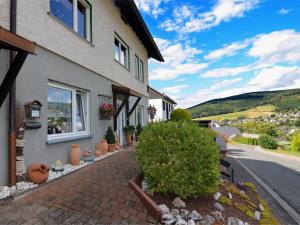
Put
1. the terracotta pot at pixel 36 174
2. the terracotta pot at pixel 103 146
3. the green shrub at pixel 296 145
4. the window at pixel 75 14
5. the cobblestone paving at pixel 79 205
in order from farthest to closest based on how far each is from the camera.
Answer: the green shrub at pixel 296 145 → the terracotta pot at pixel 103 146 → the window at pixel 75 14 → the terracotta pot at pixel 36 174 → the cobblestone paving at pixel 79 205

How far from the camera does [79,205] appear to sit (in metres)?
3.62

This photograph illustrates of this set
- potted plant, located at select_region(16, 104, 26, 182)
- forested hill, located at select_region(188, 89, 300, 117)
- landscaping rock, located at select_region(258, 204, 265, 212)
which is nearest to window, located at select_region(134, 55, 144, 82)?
potted plant, located at select_region(16, 104, 26, 182)

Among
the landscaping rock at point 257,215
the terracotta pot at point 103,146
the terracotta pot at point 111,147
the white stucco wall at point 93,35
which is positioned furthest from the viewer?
the terracotta pot at point 111,147

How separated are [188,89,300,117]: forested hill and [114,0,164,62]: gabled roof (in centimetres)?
5465

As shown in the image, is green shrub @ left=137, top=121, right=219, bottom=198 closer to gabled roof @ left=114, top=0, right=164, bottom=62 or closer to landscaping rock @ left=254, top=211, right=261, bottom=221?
landscaping rock @ left=254, top=211, right=261, bottom=221

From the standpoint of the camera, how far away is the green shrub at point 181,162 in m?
4.09

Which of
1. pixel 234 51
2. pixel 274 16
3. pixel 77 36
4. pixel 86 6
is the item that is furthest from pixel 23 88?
pixel 234 51

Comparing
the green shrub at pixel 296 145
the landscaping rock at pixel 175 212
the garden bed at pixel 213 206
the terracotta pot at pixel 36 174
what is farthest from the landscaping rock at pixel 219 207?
the green shrub at pixel 296 145

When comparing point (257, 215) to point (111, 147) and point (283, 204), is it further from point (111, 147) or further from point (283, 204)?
point (111, 147)

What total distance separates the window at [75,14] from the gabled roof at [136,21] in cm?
245

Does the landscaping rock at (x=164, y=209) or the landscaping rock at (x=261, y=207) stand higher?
the landscaping rock at (x=164, y=209)

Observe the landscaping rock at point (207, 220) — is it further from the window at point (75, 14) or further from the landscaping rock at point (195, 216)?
the window at point (75, 14)

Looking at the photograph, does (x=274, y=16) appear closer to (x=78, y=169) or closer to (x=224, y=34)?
(x=224, y=34)

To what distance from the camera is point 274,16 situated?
640 inches
